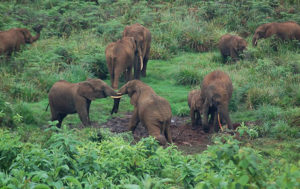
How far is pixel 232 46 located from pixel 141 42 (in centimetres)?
302

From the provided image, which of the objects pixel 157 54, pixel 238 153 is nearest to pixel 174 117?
pixel 157 54

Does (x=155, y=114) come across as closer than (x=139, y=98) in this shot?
Yes

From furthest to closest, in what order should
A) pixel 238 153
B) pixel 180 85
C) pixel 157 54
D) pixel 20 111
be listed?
pixel 157 54
pixel 180 85
pixel 20 111
pixel 238 153

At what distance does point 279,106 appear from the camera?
13.2 m

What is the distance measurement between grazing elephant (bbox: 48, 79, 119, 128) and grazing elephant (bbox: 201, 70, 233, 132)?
1.94 m

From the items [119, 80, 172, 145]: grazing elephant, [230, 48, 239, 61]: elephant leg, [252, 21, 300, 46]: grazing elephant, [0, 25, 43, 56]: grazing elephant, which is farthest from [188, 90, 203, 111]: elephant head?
[252, 21, 300, 46]: grazing elephant

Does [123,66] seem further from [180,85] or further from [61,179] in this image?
[61,179]

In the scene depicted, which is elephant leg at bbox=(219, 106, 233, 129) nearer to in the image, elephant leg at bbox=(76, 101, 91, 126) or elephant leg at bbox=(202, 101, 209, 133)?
elephant leg at bbox=(202, 101, 209, 133)

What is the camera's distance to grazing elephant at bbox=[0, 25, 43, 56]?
16.5 metres

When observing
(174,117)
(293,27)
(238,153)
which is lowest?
(174,117)

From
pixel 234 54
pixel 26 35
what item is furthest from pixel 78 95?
pixel 234 54

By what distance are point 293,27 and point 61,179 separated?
13749 mm

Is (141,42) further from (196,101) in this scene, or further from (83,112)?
(83,112)

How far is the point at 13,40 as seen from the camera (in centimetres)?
1694
